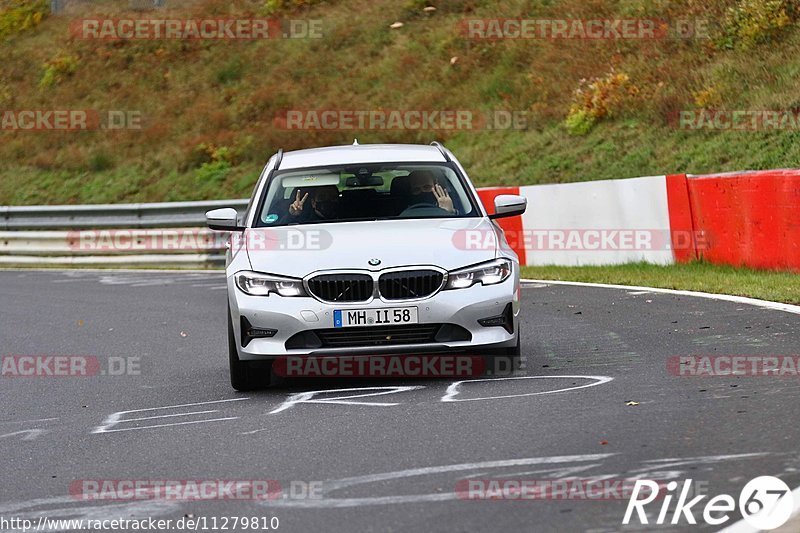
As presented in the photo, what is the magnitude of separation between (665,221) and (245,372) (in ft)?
29.9

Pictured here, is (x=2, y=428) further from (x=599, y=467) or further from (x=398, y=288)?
(x=599, y=467)

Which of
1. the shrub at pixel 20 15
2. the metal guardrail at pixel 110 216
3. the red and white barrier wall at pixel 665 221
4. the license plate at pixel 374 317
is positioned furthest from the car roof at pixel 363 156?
the shrub at pixel 20 15

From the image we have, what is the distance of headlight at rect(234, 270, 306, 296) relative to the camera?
9109 mm

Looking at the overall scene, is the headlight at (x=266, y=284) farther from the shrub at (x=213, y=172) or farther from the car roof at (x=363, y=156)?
the shrub at (x=213, y=172)

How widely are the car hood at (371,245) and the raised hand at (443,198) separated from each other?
0.32m

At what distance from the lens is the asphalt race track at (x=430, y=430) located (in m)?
5.83

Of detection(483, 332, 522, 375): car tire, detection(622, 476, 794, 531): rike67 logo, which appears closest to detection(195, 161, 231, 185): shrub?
detection(483, 332, 522, 375): car tire

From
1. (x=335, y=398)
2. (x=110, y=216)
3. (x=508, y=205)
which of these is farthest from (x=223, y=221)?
(x=110, y=216)

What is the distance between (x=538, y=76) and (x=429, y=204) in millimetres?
20890

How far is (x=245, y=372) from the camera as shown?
948cm

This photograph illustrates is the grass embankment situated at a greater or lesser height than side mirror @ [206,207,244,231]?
greater

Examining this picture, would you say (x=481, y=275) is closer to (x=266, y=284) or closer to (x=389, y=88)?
(x=266, y=284)

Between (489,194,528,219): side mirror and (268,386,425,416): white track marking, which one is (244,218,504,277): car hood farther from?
(268,386,425,416): white track marking

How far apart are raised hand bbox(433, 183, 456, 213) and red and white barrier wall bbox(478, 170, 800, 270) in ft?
18.4
